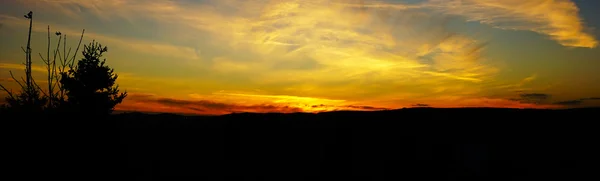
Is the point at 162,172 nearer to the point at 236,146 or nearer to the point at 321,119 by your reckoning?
the point at 236,146

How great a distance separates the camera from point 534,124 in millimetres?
13656

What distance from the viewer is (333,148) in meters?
15.0

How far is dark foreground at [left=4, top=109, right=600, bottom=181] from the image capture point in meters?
12.6

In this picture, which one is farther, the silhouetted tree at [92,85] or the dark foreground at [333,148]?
the silhouetted tree at [92,85]

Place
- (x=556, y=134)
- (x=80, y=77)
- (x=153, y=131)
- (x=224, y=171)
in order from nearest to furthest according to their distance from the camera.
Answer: (x=556, y=134), (x=224, y=171), (x=153, y=131), (x=80, y=77)

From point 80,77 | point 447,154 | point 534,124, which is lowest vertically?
point 447,154

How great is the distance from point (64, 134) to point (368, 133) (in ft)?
39.7

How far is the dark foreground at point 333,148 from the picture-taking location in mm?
12578

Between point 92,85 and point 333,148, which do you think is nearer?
point 333,148

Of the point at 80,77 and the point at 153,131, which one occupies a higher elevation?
the point at 80,77

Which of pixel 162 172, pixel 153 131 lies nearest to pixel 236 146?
pixel 162 172

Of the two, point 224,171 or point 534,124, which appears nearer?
point 534,124

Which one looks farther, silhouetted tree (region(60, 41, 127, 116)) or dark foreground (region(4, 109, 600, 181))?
silhouetted tree (region(60, 41, 127, 116))

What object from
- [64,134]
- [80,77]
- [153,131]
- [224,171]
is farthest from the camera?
[80,77]
